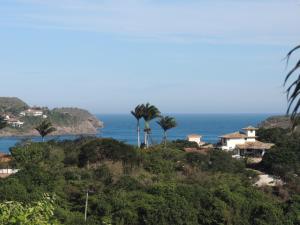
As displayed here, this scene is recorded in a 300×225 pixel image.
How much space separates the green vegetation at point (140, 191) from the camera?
3128 centimetres

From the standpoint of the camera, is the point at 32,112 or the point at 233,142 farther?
the point at 32,112

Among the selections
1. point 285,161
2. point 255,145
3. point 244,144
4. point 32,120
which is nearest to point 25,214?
point 285,161

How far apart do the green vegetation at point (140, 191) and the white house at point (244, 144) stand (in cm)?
1641

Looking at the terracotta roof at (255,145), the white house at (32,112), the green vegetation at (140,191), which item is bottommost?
the green vegetation at (140,191)

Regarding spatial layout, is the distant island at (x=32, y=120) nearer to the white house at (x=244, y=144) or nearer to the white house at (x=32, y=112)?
the white house at (x=32, y=112)

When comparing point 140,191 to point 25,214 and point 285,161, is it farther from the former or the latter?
point 25,214

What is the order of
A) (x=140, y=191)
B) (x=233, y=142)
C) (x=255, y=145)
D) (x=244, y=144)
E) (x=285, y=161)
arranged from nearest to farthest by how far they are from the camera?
(x=140, y=191), (x=285, y=161), (x=255, y=145), (x=244, y=144), (x=233, y=142)

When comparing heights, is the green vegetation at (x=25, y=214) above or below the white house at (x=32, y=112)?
below

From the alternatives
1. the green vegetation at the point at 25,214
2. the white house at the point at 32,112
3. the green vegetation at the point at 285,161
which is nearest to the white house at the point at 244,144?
the green vegetation at the point at 285,161

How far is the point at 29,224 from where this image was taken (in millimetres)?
7379

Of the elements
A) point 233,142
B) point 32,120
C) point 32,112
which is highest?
point 32,112

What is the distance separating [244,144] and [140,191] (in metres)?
30.9

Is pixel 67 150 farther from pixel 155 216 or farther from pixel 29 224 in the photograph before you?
pixel 29 224

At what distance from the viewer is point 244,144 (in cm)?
6362
